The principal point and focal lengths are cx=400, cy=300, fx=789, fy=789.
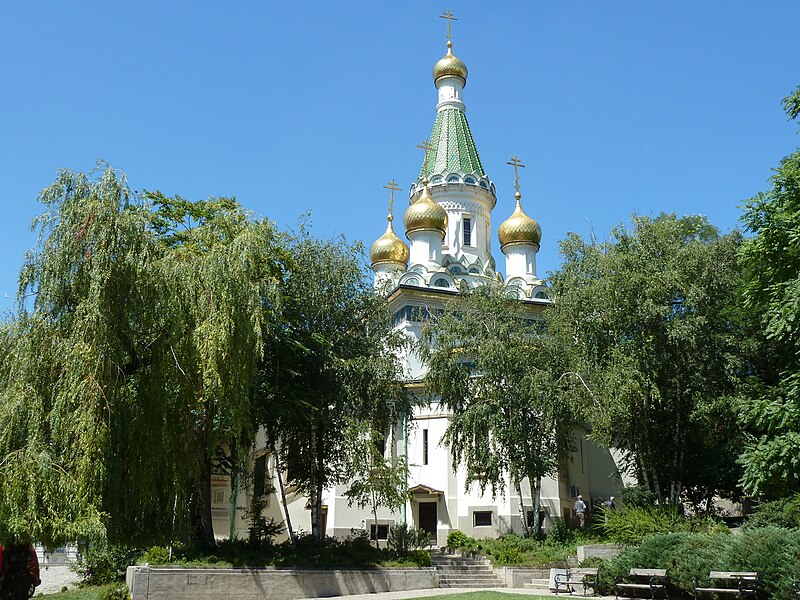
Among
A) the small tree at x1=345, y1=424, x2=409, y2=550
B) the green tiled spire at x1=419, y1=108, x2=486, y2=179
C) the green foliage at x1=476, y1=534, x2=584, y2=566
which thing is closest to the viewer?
the small tree at x1=345, y1=424, x2=409, y2=550

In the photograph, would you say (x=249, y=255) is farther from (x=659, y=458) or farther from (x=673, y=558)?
(x=659, y=458)

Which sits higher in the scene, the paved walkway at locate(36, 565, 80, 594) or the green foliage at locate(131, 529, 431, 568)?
the green foliage at locate(131, 529, 431, 568)

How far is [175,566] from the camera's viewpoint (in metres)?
17.6

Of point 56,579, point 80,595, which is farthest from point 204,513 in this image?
point 56,579

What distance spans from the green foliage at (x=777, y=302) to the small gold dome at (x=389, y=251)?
2069cm

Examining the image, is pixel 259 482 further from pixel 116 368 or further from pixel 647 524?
pixel 647 524

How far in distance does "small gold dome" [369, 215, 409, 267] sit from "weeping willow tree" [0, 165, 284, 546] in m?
23.2

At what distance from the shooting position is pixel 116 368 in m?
14.7

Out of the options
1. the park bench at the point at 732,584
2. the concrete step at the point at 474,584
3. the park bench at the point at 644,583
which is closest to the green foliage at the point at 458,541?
the concrete step at the point at 474,584

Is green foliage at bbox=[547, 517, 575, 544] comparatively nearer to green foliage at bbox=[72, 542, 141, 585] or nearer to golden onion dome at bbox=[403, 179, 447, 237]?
green foliage at bbox=[72, 542, 141, 585]

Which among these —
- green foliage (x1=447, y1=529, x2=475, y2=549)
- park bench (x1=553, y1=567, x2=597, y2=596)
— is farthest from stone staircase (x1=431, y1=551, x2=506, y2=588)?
park bench (x1=553, y1=567, x2=597, y2=596)

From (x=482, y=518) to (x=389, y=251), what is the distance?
15863mm

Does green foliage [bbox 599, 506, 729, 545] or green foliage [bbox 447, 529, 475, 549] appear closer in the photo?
green foliage [bbox 599, 506, 729, 545]

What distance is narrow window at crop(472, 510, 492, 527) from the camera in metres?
29.4
